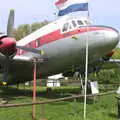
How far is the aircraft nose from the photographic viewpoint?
16.8 metres

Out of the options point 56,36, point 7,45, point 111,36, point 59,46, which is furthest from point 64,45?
point 7,45

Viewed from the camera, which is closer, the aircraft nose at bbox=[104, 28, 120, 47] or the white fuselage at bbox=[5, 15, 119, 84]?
the aircraft nose at bbox=[104, 28, 120, 47]

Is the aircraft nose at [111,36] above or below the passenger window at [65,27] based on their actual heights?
below

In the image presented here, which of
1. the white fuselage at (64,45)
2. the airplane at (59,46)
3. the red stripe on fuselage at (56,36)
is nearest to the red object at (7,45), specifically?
the airplane at (59,46)

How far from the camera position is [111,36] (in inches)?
662

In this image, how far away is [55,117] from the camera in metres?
11.9

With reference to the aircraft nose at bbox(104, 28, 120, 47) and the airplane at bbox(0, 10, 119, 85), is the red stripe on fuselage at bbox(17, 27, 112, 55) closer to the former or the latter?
the airplane at bbox(0, 10, 119, 85)

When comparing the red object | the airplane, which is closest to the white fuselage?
the airplane

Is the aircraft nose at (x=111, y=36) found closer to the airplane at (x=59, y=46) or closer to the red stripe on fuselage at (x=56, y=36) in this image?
the airplane at (x=59, y=46)

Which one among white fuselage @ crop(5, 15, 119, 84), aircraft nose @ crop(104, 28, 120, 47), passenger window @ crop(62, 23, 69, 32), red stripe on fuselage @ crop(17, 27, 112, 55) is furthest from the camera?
passenger window @ crop(62, 23, 69, 32)

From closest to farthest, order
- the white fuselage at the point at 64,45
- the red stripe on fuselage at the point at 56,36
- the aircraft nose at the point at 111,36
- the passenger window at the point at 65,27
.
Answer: the aircraft nose at the point at 111,36 → the white fuselage at the point at 64,45 → the red stripe on fuselage at the point at 56,36 → the passenger window at the point at 65,27

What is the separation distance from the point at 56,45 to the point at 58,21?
6.33ft

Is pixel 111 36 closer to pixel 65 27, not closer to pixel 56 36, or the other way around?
pixel 65 27

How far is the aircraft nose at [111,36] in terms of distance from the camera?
55.0ft
